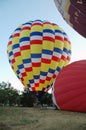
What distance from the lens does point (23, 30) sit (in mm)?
23266

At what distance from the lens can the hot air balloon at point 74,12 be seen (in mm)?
10259

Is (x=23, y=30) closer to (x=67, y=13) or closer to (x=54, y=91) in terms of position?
(x=54, y=91)

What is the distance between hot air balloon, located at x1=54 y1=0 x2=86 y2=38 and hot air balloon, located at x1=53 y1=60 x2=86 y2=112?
4.88 meters

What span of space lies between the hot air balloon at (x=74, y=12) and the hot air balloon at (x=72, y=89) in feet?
16.0

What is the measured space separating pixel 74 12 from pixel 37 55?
1135cm

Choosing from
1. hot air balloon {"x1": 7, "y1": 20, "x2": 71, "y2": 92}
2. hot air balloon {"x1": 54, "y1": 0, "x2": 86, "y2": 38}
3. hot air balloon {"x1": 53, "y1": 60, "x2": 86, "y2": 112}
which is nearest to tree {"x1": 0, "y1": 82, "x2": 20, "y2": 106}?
hot air balloon {"x1": 7, "y1": 20, "x2": 71, "y2": 92}

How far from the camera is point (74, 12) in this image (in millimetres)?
10945

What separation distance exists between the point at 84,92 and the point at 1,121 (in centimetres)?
590

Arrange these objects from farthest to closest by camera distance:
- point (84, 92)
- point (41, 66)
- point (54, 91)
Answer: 1. point (41, 66)
2. point (54, 91)
3. point (84, 92)

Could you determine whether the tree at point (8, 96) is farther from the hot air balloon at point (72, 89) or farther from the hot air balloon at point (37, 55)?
the hot air balloon at point (72, 89)

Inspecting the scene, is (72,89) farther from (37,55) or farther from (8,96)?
(8,96)

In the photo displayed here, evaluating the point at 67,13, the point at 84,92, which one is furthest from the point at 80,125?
the point at 84,92

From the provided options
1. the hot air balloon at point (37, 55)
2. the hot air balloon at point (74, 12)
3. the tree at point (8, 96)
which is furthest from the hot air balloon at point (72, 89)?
the tree at point (8, 96)

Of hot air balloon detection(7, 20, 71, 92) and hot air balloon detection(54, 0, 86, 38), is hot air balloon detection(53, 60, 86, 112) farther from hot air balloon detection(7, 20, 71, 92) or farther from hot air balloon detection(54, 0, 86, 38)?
hot air balloon detection(54, 0, 86, 38)
